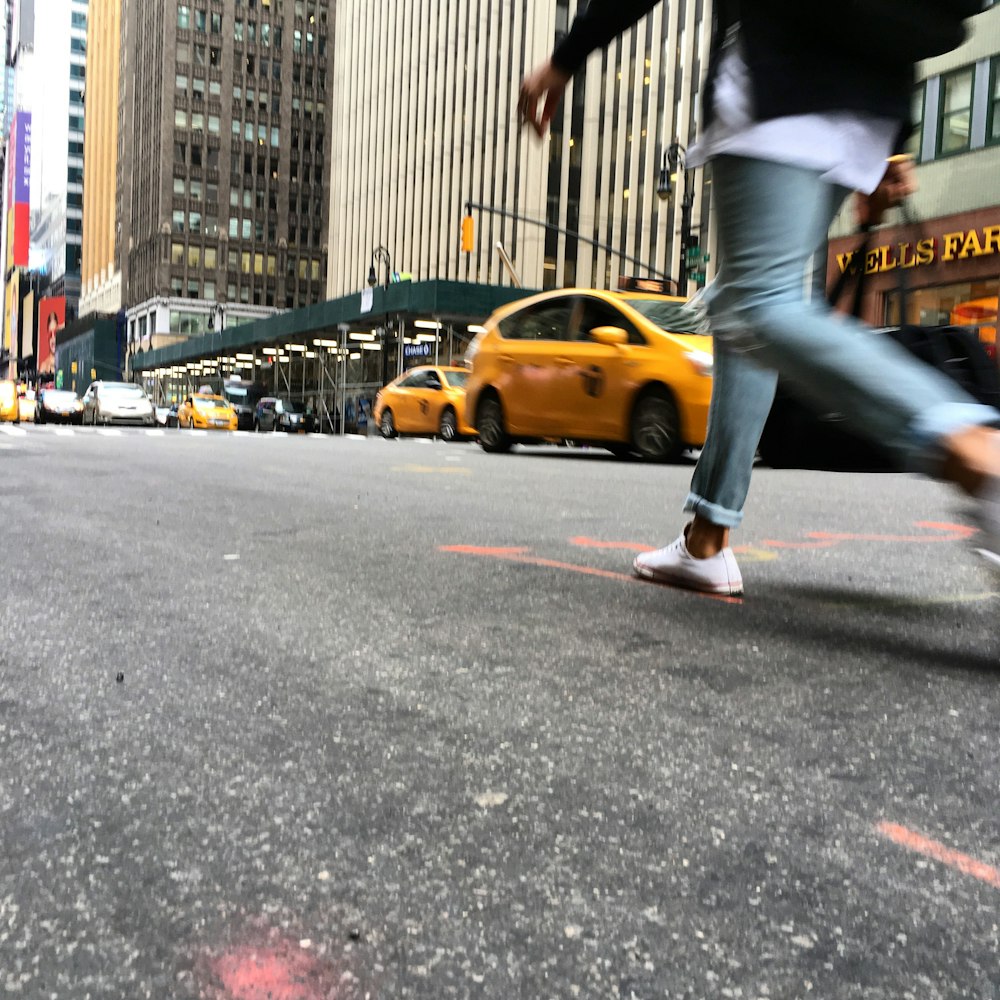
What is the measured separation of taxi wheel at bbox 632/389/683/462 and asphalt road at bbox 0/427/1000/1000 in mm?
8031

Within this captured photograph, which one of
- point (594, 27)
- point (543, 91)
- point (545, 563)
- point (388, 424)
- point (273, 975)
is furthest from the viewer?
point (388, 424)

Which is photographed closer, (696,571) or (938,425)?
(938,425)

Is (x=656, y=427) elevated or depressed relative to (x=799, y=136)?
depressed

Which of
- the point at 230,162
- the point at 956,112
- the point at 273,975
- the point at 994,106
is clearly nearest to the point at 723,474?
the point at 273,975

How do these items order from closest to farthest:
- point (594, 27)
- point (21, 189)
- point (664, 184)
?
point (594, 27) → point (664, 184) → point (21, 189)

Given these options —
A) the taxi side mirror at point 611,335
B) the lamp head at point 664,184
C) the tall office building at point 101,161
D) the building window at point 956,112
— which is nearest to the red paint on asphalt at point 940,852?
the taxi side mirror at point 611,335

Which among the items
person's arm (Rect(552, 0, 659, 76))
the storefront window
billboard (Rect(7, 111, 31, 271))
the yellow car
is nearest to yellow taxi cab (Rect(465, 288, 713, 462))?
person's arm (Rect(552, 0, 659, 76))

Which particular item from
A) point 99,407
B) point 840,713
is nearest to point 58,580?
point 840,713

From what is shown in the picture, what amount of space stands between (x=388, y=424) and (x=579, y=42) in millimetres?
20879

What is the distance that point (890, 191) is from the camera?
2684mm

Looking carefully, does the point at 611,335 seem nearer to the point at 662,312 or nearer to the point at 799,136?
the point at 662,312

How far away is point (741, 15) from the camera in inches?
88.0

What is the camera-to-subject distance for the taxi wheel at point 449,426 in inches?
826

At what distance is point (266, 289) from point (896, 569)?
100464 millimetres
